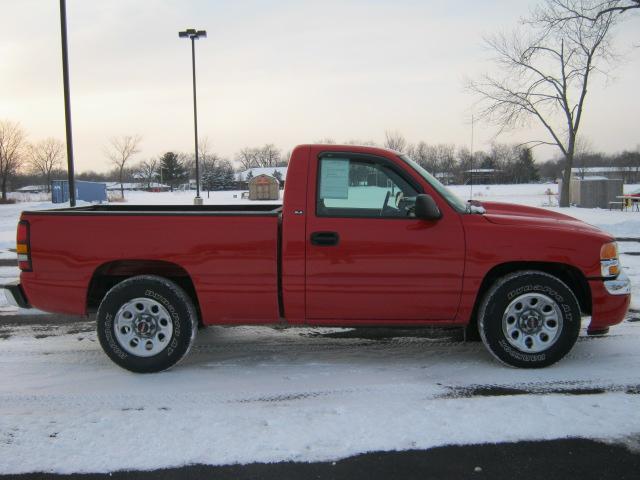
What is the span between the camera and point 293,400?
12.6ft

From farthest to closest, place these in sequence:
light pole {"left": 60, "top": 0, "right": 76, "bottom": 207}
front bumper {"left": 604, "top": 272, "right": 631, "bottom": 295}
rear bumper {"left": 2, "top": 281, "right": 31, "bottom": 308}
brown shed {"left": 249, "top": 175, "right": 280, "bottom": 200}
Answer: brown shed {"left": 249, "top": 175, "right": 280, "bottom": 200}
light pole {"left": 60, "top": 0, "right": 76, "bottom": 207}
rear bumper {"left": 2, "top": 281, "right": 31, "bottom": 308}
front bumper {"left": 604, "top": 272, "right": 631, "bottom": 295}

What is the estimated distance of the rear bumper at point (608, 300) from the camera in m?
4.31

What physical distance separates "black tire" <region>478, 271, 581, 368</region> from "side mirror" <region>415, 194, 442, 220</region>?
0.83m

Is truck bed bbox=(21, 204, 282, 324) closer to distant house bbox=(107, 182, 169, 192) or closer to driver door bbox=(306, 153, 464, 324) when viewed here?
driver door bbox=(306, 153, 464, 324)

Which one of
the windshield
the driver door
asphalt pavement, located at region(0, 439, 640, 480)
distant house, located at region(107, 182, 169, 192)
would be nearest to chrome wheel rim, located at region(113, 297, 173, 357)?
the driver door

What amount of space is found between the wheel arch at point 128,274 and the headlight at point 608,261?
3422 mm

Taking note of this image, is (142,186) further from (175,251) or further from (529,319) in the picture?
(529,319)

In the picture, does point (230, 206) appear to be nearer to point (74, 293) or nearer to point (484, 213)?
point (74, 293)

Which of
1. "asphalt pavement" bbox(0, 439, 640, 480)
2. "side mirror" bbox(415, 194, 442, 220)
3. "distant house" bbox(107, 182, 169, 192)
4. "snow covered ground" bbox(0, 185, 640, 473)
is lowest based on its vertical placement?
"asphalt pavement" bbox(0, 439, 640, 480)

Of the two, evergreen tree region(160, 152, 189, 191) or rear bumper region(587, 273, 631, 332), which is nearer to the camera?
rear bumper region(587, 273, 631, 332)

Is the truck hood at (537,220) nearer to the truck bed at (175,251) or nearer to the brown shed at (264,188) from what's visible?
the truck bed at (175,251)

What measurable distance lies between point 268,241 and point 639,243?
12.4 metres

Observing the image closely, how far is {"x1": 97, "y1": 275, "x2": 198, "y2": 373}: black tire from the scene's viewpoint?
4.30 meters

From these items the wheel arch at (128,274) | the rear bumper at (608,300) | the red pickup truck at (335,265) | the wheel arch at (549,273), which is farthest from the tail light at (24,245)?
the rear bumper at (608,300)
